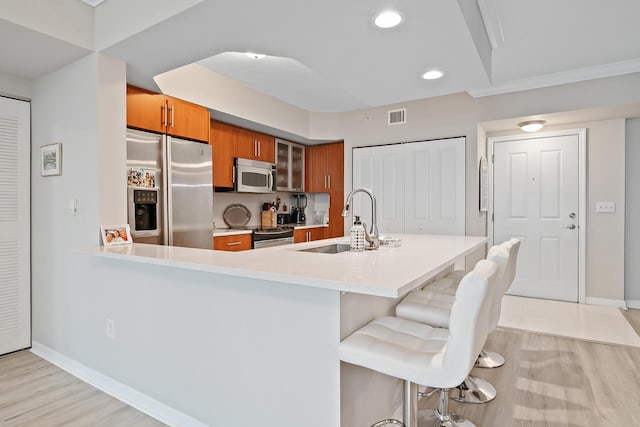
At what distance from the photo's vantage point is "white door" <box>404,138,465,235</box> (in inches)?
165

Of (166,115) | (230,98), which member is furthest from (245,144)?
(166,115)

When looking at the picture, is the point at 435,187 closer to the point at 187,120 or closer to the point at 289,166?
the point at 289,166

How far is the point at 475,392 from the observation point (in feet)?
7.02

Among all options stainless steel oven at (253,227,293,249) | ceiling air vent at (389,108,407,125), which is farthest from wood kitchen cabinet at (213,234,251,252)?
ceiling air vent at (389,108,407,125)

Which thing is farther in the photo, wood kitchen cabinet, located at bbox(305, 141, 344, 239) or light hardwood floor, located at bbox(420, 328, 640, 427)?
wood kitchen cabinet, located at bbox(305, 141, 344, 239)

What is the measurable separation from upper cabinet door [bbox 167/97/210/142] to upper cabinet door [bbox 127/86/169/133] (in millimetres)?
62

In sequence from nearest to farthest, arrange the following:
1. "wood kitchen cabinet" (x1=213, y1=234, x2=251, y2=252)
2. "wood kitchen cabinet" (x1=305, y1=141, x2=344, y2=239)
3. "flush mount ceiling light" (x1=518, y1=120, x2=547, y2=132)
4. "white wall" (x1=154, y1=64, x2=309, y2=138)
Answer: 1. "white wall" (x1=154, y1=64, x2=309, y2=138)
2. "wood kitchen cabinet" (x1=213, y1=234, x2=251, y2=252)
3. "flush mount ceiling light" (x1=518, y1=120, x2=547, y2=132)
4. "wood kitchen cabinet" (x1=305, y1=141, x2=344, y2=239)

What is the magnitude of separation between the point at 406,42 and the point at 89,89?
6.92 feet

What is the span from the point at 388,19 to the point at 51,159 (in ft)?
8.34

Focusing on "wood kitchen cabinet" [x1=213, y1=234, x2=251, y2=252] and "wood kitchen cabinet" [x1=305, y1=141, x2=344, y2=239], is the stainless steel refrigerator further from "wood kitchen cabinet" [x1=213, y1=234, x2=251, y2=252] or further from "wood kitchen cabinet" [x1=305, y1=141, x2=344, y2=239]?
"wood kitchen cabinet" [x1=305, y1=141, x2=344, y2=239]

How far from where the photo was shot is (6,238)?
272 cm

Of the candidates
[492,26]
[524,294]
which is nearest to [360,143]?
[492,26]

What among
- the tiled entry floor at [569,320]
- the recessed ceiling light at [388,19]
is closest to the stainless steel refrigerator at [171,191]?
the recessed ceiling light at [388,19]

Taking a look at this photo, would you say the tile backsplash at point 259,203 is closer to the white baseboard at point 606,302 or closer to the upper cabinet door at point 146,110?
the upper cabinet door at point 146,110
